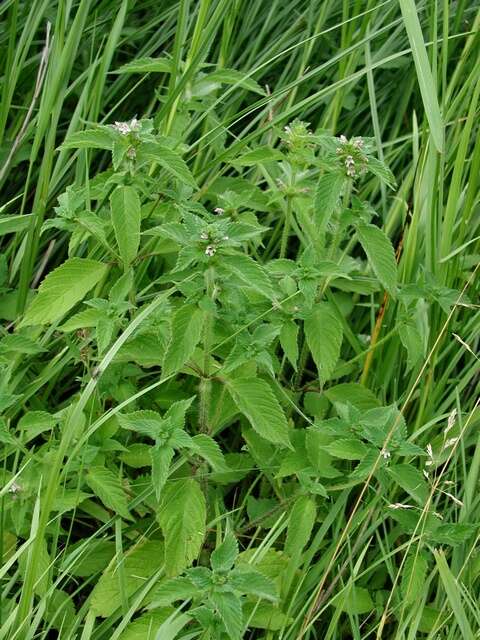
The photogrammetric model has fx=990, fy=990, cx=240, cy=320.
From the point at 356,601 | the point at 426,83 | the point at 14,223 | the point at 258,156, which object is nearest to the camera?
the point at 426,83

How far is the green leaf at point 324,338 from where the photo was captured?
2.00 m

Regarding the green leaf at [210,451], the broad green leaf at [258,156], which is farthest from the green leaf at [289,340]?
the broad green leaf at [258,156]

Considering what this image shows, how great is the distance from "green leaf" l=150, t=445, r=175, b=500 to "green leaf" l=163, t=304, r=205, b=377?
0.45ft

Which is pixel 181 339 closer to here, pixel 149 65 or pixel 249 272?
pixel 249 272

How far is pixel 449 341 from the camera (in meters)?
2.32

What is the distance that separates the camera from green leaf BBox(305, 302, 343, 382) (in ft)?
6.56

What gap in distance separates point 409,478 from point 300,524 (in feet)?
0.75

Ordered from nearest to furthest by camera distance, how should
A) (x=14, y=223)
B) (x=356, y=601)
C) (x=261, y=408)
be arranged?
(x=261, y=408) < (x=356, y=601) < (x=14, y=223)

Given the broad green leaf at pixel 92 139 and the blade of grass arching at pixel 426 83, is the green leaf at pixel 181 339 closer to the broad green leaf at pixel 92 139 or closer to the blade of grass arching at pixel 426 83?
the broad green leaf at pixel 92 139

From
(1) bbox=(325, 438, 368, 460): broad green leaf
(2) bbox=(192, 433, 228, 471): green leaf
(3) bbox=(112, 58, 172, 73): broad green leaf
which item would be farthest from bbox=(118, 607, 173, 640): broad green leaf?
(3) bbox=(112, 58, 172, 73): broad green leaf

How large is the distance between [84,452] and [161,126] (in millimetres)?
808

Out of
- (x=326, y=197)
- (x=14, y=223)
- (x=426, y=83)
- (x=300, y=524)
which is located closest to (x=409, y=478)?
(x=300, y=524)

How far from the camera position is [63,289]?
2.01 m

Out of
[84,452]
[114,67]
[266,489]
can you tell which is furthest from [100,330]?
[114,67]
